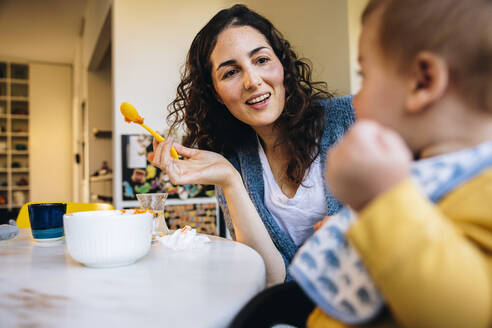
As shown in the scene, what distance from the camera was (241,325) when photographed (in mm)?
392

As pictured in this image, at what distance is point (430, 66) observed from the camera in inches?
13.8

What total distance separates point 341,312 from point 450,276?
0.12 meters

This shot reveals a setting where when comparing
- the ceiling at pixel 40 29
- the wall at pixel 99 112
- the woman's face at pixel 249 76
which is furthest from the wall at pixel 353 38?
the ceiling at pixel 40 29

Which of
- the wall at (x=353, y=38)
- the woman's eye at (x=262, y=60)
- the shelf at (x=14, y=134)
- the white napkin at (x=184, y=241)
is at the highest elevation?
the shelf at (x=14, y=134)

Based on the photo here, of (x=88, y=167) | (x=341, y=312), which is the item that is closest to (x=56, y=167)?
(x=88, y=167)

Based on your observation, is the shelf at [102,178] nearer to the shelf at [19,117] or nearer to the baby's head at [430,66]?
the shelf at [19,117]

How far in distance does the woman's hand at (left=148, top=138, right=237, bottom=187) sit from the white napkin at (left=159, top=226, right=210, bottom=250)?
0.43 ft

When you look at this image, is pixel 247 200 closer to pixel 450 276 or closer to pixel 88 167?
pixel 450 276

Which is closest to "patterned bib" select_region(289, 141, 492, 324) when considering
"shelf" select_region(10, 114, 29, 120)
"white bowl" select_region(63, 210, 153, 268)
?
"white bowl" select_region(63, 210, 153, 268)

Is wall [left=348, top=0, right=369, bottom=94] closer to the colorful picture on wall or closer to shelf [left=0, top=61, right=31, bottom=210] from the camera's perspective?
the colorful picture on wall

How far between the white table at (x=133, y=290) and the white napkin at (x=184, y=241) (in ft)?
0.16

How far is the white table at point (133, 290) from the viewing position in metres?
0.40

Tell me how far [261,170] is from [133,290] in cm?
77

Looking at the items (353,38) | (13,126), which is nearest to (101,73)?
(13,126)
